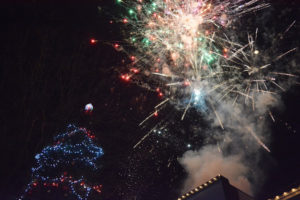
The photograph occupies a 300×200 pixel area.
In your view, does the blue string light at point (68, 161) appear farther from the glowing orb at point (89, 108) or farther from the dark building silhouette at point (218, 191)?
the dark building silhouette at point (218, 191)

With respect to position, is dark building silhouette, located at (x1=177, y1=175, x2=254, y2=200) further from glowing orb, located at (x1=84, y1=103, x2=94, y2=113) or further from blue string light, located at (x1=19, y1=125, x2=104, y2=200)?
glowing orb, located at (x1=84, y1=103, x2=94, y2=113)

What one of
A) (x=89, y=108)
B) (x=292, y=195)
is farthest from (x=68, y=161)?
(x=292, y=195)

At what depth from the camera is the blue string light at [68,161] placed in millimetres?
10891

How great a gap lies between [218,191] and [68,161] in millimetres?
6751

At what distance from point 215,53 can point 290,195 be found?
606 centimetres

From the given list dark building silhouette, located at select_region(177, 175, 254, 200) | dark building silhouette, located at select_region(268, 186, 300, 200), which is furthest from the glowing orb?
dark building silhouette, located at select_region(268, 186, 300, 200)

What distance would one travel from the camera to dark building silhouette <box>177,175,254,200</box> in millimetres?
9820

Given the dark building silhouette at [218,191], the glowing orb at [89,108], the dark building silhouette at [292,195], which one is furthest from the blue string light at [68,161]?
the dark building silhouette at [292,195]

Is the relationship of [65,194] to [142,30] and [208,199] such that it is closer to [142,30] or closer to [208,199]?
[208,199]

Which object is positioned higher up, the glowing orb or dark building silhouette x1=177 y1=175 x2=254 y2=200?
the glowing orb

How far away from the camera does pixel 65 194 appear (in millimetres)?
11797

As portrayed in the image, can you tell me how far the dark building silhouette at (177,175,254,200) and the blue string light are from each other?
16.5 ft

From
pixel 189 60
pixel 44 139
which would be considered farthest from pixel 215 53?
pixel 44 139

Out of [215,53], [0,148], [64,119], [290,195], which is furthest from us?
[64,119]
